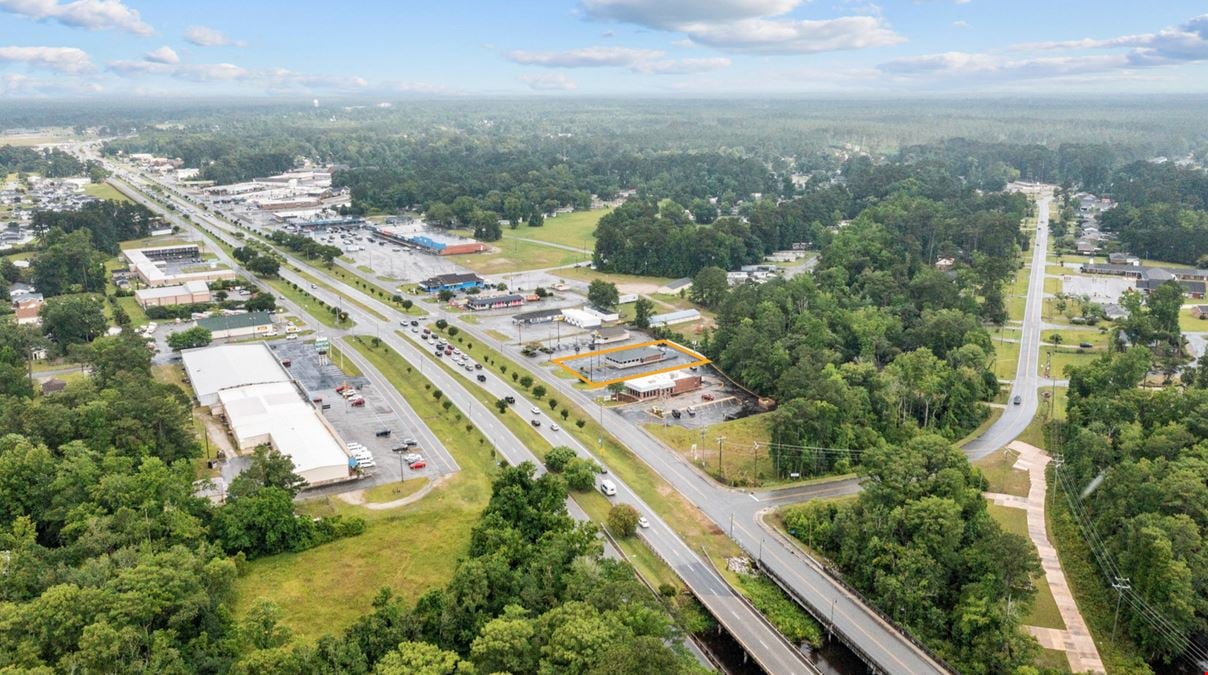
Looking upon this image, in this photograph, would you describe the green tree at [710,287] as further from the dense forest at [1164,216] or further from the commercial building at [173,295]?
the dense forest at [1164,216]

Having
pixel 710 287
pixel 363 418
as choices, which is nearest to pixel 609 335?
pixel 710 287

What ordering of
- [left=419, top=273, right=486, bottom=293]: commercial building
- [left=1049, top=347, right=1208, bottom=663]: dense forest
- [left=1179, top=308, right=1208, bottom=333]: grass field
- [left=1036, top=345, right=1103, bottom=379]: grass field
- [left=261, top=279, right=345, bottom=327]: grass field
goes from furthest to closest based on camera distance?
[left=419, top=273, right=486, bottom=293]: commercial building, [left=261, top=279, right=345, bottom=327]: grass field, [left=1179, top=308, right=1208, bottom=333]: grass field, [left=1036, top=345, right=1103, bottom=379]: grass field, [left=1049, top=347, right=1208, bottom=663]: dense forest

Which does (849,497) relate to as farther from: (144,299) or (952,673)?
(144,299)

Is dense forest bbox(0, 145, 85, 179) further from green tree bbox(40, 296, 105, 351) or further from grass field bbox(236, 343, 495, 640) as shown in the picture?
grass field bbox(236, 343, 495, 640)

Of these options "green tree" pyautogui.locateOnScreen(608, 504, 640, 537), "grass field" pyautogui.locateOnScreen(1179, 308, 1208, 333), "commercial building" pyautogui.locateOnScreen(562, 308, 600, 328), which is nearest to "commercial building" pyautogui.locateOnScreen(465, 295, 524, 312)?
"commercial building" pyautogui.locateOnScreen(562, 308, 600, 328)

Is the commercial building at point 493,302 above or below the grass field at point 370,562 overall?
above

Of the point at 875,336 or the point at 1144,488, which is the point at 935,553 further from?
the point at 875,336

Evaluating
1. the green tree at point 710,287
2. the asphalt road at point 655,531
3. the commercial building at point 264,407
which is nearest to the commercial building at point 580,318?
the asphalt road at point 655,531
